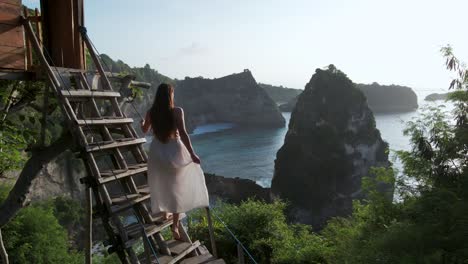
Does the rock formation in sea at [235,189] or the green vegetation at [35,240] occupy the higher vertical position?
the green vegetation at [35,240]

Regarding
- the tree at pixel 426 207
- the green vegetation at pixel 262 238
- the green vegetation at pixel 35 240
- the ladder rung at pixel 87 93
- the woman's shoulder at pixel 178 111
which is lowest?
the green vegetation at pixel 35 240

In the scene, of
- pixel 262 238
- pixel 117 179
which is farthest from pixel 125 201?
pixel 262 238

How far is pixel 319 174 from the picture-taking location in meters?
81.8

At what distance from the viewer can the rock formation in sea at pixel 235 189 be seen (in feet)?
273

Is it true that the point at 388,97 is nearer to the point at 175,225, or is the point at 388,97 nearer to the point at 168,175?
the point at 175,225

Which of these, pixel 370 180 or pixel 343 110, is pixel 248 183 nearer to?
pixel 343 110

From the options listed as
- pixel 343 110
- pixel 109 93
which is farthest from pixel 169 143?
pixel 343 110

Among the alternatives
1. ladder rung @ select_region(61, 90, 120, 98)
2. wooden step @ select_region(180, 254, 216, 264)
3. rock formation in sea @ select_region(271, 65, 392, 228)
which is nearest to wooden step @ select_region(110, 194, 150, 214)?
wooden step @ select_region(180, 254, 216, 264)

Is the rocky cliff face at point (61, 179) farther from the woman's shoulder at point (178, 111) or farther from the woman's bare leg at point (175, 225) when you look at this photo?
the woman's shoulder at point (178, 111)

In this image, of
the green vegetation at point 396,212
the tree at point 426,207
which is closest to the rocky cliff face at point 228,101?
the green vegetation at point 396,212

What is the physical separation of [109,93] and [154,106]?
5.52ft

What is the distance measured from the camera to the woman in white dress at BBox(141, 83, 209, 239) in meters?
5.31

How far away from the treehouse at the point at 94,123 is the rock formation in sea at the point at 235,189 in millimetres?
76574

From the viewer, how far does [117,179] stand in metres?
5.35
